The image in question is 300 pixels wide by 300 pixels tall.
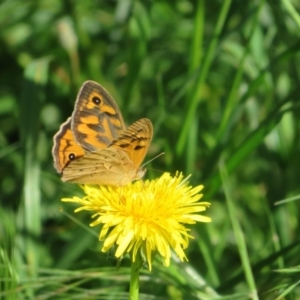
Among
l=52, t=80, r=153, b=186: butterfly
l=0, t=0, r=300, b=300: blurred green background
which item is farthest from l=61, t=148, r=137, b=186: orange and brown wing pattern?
l=0, t=0, r=300, b=300: blurred green background

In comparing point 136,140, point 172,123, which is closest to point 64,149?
point 136,140

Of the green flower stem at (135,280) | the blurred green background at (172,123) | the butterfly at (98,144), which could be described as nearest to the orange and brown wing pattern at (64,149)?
the butterfly at (98,144)

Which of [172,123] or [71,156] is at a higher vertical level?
[172,123]

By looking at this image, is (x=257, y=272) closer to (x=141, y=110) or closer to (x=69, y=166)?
(x=69, y=166)

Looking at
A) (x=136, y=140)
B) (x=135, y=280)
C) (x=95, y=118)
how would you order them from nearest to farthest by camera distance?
1. (x=135, y=280)
2. (x=136, y=140)
3. (x=95, y=118)

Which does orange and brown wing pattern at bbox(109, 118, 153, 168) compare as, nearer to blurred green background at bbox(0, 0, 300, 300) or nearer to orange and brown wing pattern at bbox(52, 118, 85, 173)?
orange and brown wing pattern at bbox(52, 118, 85, 173)

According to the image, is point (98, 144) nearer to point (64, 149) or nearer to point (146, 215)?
point (64, 149)

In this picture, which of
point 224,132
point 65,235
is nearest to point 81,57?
point 65,235
